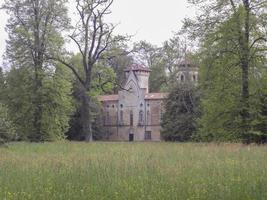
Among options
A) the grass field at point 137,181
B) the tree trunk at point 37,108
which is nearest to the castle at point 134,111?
the tree trunk at point 37,108

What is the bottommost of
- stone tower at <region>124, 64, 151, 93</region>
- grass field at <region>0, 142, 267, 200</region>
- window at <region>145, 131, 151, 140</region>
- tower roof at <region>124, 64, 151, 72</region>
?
grass field at <region>0, 142, 267, 200</region>

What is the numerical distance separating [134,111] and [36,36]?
45.1 meters

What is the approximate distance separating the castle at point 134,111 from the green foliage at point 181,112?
630 inches

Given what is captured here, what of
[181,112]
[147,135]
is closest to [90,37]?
[181,112]

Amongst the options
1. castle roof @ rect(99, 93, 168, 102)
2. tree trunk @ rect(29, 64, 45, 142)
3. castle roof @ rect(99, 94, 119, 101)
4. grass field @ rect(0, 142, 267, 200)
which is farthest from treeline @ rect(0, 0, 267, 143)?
grass field @ rect(0, 142, 267, 200)

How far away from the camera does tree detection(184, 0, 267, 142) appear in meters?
32.1

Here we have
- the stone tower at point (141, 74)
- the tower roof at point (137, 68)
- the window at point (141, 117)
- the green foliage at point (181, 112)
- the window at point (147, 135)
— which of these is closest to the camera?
the green foliage at point (181, 112)

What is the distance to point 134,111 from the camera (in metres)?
94.2

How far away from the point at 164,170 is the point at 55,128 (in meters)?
40.2

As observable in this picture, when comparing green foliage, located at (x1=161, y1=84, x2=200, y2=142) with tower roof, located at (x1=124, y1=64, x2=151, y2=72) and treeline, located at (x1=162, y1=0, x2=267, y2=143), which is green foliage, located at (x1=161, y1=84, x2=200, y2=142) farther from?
treeline, located at (x1=162, y1=0, x2=267, y2=143)

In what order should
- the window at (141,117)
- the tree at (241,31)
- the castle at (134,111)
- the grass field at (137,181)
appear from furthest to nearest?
the window at (141,117) → the castle at (134,111) → the tree at (241,31) → the grass field at (137,181)

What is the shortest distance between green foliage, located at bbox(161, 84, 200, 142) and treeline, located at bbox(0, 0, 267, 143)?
0.13m

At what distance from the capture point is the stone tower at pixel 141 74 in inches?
3565

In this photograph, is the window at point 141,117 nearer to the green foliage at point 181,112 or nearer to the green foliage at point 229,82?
the green foliage at point 181,112
